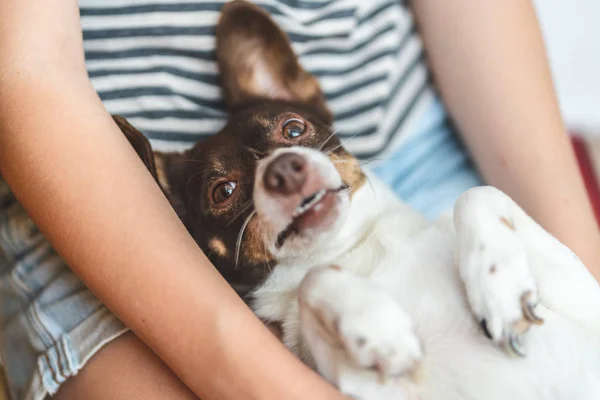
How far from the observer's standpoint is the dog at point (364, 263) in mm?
1186

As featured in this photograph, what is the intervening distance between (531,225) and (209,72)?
37.2 inches

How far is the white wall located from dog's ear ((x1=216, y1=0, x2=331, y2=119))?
1448 millimetres

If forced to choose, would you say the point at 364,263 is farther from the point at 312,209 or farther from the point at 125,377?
the point at 125,377

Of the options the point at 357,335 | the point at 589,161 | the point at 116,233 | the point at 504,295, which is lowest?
the point at 589,161

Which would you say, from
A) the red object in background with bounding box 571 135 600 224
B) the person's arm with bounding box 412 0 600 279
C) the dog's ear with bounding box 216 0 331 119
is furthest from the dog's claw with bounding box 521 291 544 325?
the red object in background with bounding box 571 135 600 224

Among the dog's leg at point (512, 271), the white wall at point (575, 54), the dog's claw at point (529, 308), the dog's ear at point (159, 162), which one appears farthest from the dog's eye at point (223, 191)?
the white wall at point (575, 54)

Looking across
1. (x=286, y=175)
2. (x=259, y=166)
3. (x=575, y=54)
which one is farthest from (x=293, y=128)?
(x=575, y=54)

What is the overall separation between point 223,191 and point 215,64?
0.43 m

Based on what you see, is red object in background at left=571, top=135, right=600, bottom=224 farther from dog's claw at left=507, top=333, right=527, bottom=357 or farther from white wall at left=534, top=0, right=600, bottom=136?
dog's claw at left=507, top=333, right=527, bottom=357

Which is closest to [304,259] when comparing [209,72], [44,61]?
[209,72]

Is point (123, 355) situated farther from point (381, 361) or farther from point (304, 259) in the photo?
point (381, 361)

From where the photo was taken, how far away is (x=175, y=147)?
163 centimetres

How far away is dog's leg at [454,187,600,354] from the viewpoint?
1176 mm

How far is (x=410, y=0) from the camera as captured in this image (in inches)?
75.0
